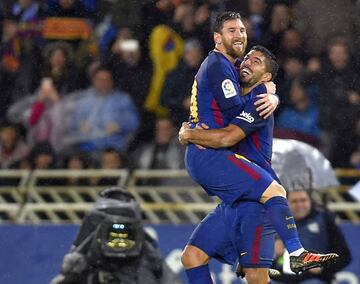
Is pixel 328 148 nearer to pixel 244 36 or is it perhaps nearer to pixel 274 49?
pixel 274 49

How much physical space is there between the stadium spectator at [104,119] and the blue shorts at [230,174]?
12.2 feet

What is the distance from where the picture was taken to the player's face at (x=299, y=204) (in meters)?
12.0

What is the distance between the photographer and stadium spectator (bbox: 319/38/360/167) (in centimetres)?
1263

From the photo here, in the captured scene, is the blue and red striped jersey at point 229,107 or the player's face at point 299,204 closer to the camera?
the blue and red striped jersey at point 229,107

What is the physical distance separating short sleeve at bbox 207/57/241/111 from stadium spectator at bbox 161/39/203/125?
3724 mm

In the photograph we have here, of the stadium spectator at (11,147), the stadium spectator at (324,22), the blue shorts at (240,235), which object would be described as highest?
the stadium spectator at (324,22)

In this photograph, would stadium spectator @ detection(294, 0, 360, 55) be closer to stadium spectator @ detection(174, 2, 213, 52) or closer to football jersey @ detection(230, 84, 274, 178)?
stadium spectator @ detection(174, 2, 213, 52)

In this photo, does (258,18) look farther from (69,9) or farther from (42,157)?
(42,157)

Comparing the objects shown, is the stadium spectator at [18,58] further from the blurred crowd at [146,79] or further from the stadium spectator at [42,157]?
the stadium spectator at [42,157]

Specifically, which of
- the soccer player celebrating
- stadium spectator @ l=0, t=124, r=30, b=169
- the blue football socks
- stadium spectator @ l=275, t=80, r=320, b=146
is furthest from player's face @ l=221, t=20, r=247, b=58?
stadium spectator @ l=0, t=124, r=30, b=169

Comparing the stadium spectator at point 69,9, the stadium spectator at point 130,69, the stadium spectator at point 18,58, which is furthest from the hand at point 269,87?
the stadium spectator at point 69,9

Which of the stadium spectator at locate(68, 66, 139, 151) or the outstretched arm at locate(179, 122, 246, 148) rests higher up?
the outstretched arm at locate(179, 122, 246, 148)

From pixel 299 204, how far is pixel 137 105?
2041 mm

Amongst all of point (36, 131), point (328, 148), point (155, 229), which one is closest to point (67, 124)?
point (36, 131)
